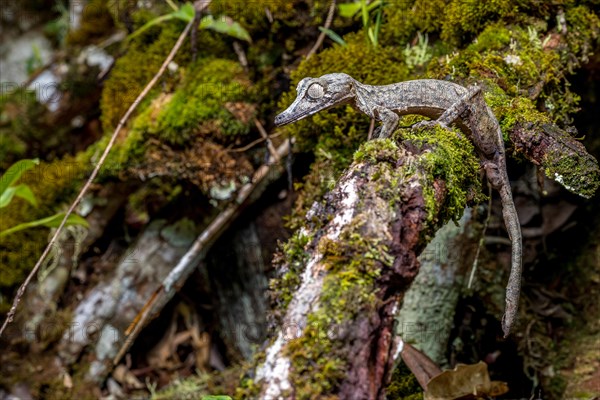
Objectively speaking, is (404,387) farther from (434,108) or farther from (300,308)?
(434,108)

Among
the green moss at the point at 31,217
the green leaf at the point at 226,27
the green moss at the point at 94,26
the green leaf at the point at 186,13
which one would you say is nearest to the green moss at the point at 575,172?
the green leaf at the point at 226,27

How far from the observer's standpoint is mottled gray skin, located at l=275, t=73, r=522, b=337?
8.80 ft

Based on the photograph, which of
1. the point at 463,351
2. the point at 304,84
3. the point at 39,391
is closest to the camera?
Answer: the point at 304,84

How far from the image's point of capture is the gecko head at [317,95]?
2.82 metres

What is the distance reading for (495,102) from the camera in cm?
288

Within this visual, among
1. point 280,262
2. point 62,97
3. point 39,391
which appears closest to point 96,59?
point 62,97

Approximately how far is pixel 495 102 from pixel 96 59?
3.97m

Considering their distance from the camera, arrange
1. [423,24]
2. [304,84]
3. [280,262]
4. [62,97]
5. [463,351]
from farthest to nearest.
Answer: [62,97] < [463,351] < [423,24] < [304,84] < [280,262]

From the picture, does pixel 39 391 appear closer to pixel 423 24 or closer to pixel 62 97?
pixel 62 97

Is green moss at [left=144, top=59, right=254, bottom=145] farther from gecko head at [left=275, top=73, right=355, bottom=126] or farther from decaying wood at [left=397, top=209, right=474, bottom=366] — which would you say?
decaying wood at [left=397, top=209, right=474, bottom=366]

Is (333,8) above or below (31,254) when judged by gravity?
above

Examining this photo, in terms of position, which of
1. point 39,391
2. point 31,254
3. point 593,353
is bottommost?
point 593,353

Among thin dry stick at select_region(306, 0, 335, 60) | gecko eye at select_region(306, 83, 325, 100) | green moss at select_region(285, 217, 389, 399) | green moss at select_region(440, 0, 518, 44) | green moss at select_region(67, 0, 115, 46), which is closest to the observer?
green moss at select_region(285, 217, 389, 399)

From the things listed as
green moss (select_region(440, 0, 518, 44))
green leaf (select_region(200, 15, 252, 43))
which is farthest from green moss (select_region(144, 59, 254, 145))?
green moss (select_region(440, 0, 518, 44))
